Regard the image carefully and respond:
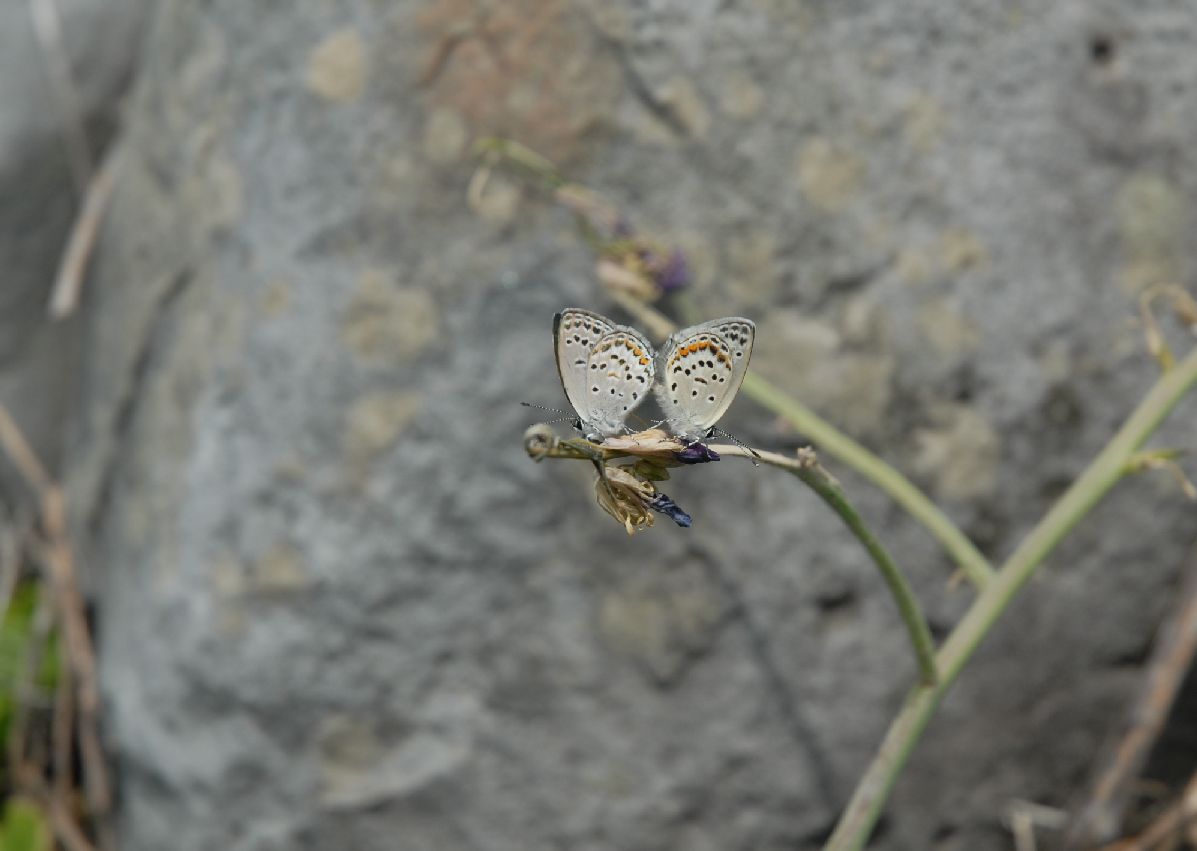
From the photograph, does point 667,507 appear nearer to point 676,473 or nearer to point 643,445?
point 643,445

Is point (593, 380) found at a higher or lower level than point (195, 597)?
higher

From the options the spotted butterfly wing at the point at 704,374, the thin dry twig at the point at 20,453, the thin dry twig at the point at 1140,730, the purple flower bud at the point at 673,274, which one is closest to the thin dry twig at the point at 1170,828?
the thin dry twig at the point at 1140,730

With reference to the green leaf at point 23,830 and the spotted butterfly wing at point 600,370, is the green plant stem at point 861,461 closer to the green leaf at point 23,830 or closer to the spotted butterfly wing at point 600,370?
the spotted butterfly wing at point 600,370

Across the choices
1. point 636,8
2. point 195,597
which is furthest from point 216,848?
point 636,8

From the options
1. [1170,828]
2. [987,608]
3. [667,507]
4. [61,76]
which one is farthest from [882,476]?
[61,76]

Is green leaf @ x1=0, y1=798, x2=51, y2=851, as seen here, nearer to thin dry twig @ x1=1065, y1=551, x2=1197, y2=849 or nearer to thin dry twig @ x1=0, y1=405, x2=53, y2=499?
thin dry twig @ x1=0, y1=405, x2=53, y2=499

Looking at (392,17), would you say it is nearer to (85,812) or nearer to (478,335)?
(478,335)

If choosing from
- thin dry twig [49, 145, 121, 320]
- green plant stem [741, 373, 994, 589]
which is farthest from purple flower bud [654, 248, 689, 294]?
thin dry twig [49, 145, 121, 320]
